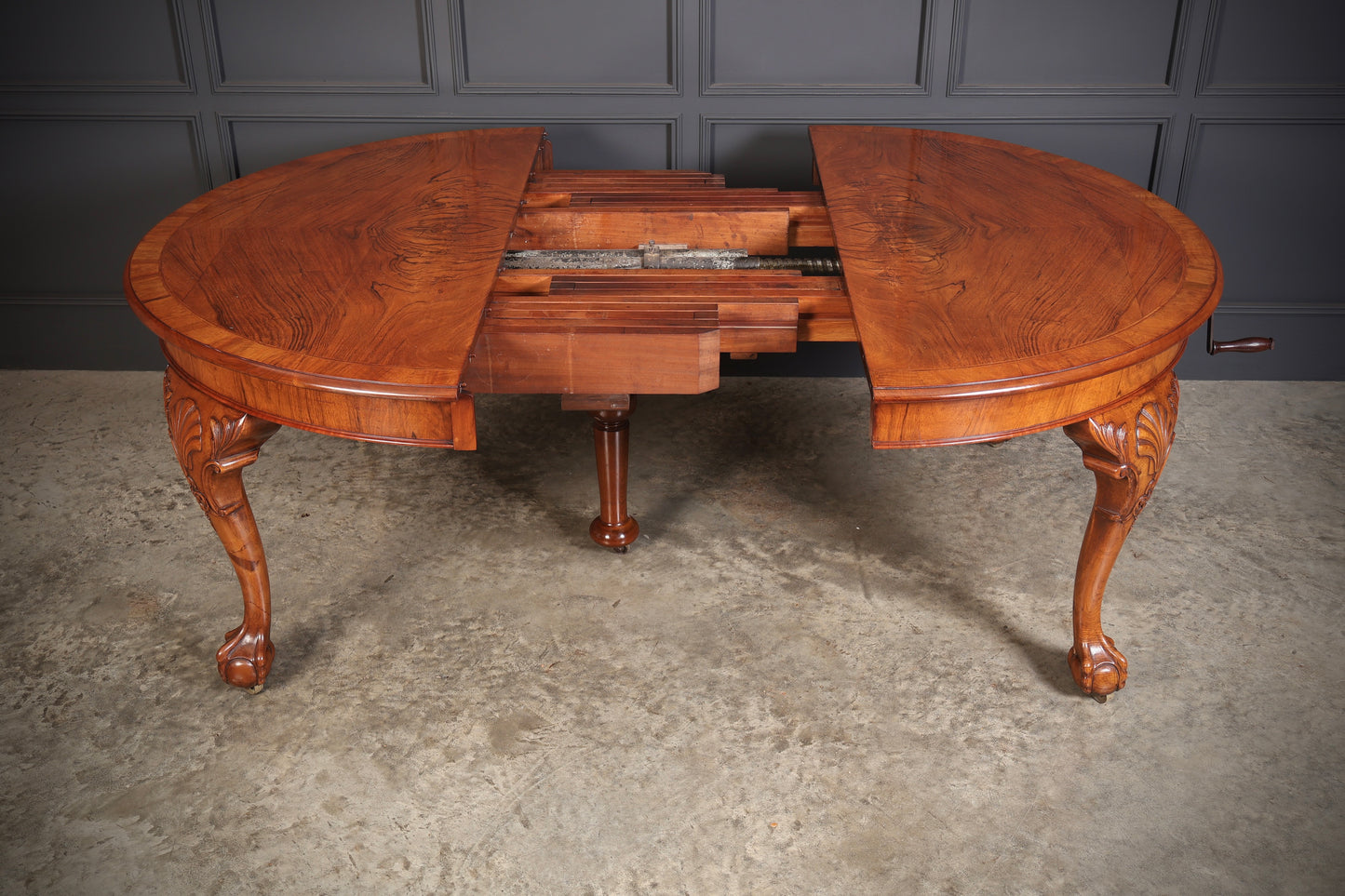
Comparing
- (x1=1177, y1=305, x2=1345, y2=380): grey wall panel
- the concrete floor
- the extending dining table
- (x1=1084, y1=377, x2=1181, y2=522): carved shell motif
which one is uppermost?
the extending dining table

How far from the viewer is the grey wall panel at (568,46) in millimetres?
2898

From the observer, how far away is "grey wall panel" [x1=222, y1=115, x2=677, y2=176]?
303 cm

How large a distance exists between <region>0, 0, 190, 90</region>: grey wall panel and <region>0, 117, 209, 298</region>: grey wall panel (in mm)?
112

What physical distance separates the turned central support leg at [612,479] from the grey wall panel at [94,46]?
6.02 ft

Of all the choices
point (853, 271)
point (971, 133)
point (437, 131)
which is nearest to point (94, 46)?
point (437, 131)

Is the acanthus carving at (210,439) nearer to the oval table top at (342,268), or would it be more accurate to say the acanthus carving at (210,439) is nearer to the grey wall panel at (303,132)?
the oval table top at (342,268)

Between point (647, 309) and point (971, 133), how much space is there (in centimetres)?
172

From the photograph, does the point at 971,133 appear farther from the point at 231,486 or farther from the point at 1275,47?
the point at 231,486

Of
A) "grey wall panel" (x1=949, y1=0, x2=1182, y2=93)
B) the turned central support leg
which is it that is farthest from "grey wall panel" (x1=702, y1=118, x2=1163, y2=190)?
the turned central support leg

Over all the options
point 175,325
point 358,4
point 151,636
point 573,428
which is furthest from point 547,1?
point 151,636

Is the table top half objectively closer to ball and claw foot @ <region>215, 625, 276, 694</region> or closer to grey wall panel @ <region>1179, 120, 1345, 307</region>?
ball and claw foot @ <region>215, 625, 276, 694</region>

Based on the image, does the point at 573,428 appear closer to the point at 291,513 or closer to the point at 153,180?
the point at 291,513

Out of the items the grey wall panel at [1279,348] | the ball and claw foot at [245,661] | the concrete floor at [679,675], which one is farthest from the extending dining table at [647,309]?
the grey wall panel at [1279,348]

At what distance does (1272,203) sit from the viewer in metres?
3.06
